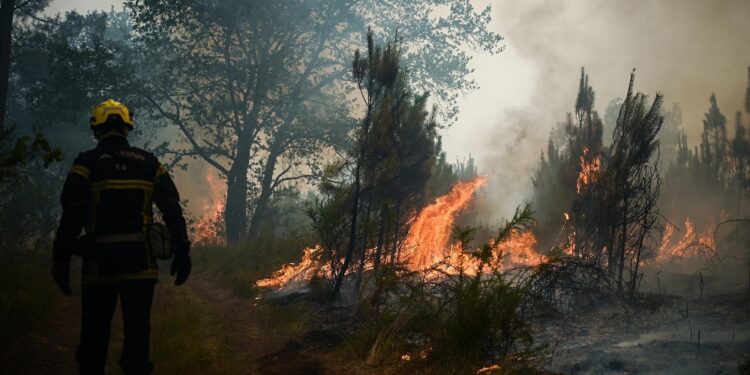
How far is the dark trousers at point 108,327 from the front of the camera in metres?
3.32

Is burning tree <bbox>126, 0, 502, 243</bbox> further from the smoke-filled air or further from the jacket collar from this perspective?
the jacket collar

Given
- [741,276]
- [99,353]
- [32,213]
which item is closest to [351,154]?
[99,353]

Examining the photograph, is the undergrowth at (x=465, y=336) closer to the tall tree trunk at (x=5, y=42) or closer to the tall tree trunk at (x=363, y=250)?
the tall tree trunk at (x=363, y=250)

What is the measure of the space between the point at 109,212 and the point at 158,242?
1.39 feet

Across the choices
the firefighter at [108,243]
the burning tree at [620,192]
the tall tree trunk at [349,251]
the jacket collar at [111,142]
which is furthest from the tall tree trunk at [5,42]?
the burning tree at [620,192]

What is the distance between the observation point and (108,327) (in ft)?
11.3

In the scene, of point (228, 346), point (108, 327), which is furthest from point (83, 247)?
point (228, 346)

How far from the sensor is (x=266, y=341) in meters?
6.06

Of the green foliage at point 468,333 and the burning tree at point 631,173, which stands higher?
the burning tree at point 631,173

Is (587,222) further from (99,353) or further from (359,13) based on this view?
(359,13)

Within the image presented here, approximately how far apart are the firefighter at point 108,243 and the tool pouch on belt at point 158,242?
0.04m

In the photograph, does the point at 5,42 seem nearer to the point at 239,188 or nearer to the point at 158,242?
the point at 239,188

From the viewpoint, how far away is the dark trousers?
3316mm

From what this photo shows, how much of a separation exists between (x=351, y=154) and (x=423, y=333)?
426 cm
